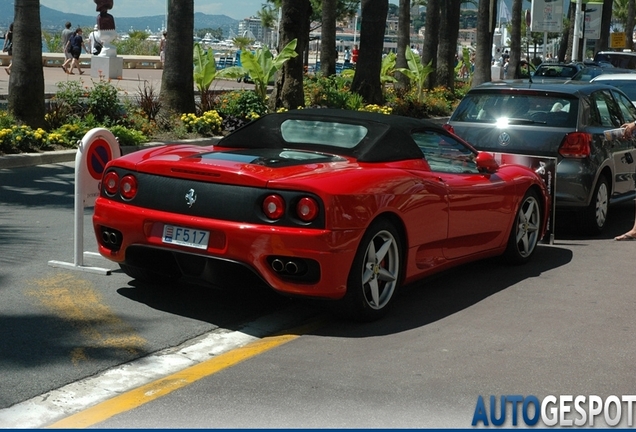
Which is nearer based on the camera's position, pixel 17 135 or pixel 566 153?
pixel 566 153

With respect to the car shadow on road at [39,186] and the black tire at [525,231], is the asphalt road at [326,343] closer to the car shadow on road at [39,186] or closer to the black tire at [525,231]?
the black tire at [525,231]

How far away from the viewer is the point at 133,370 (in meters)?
5.85

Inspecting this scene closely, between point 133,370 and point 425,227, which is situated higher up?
point 425,227

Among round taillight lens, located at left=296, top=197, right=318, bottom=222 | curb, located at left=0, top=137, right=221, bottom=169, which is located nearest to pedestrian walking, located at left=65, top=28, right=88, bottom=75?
curb, located at left=0, top=137, right=221, bottom=169

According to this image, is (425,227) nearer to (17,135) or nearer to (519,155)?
(519,155)

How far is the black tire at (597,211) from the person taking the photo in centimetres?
1109

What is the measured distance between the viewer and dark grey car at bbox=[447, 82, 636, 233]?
1091cm

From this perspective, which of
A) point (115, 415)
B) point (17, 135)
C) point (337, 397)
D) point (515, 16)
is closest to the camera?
point (115, 415)

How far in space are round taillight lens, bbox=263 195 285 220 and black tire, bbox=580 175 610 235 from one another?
541 centimetres

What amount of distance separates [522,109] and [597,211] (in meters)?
1.35

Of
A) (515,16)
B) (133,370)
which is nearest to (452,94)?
(515,16)

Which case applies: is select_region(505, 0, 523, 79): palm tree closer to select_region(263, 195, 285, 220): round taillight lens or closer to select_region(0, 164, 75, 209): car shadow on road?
select_region(0, 164, 75, 209): car shadow on road

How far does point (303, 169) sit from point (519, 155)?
4309 millimetres

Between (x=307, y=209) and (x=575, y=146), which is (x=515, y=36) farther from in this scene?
(x=307, y=209)
